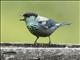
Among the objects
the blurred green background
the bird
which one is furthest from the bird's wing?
the blurred green background

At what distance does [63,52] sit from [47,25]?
0.74 meters

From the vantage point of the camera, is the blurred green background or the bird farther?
the blurred green background

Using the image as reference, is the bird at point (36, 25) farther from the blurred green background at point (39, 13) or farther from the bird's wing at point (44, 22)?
the blurred green background at point (39, 13)

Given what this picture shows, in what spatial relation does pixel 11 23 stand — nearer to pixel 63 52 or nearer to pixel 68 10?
pixel 68 10

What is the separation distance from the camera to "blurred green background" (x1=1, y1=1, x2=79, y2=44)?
271 inches

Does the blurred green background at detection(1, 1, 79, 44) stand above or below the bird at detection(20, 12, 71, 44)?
below

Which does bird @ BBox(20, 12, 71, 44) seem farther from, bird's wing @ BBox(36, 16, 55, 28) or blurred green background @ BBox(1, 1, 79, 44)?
blurred green background @ BBox(1, 1, 79, 44)

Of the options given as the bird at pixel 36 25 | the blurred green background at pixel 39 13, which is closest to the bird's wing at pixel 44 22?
the bird at pixel 36 25

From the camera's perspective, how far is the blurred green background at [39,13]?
6.89m

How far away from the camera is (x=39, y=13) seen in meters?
7.50

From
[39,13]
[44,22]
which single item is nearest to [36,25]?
[44,22]

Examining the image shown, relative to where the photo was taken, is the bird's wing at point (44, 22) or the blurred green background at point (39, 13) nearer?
the bird's wing at point (44, 22)

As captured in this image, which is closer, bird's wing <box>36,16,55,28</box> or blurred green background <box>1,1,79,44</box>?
bird's wing <box>36,16,55,28</box>

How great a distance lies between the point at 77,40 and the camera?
691cm
